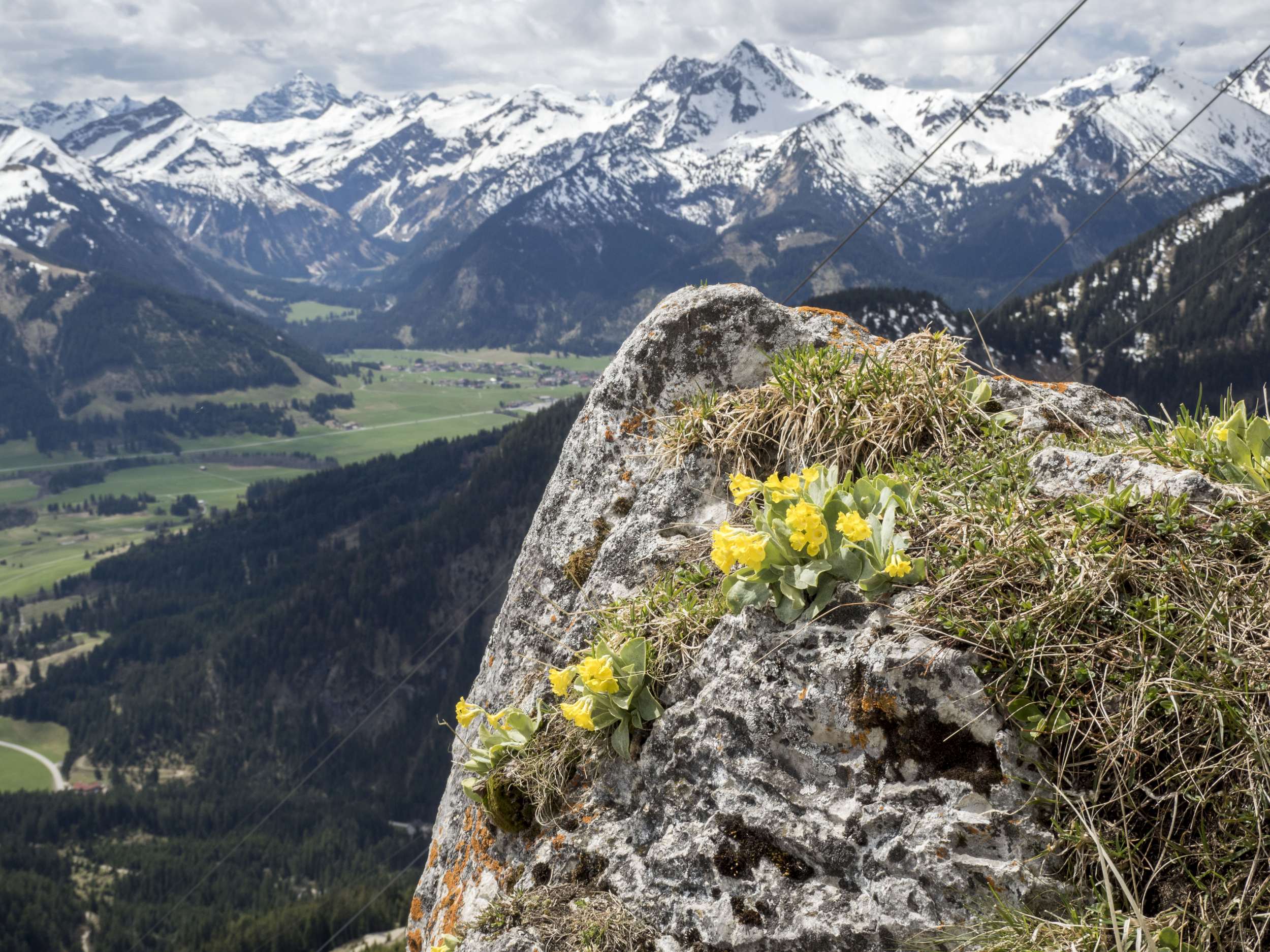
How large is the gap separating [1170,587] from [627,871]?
8.96 feet

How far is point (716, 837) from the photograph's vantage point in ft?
13.4

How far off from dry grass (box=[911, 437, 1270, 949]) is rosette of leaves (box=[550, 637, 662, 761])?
56.6 inches

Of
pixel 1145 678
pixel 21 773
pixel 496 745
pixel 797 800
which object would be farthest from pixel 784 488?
pixel 21 773

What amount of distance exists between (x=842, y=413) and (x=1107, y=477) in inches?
64.0

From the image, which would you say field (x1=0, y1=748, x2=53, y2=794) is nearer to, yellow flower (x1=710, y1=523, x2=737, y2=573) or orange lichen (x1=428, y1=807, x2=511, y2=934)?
orange lichen (x1=428, y1=807, x2=511, y2=934)

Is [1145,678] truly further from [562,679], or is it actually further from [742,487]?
[562,679]

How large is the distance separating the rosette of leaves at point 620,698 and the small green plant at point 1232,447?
9.12ft

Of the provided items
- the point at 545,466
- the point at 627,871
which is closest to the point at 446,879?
the point at 627,871

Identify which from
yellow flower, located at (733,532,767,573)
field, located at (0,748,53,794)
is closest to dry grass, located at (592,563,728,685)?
yellow flower, located at (733,532,767,573)

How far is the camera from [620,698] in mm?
4418

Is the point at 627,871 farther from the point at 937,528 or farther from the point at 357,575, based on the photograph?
the point at 357,575

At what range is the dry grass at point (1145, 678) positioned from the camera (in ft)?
9.95

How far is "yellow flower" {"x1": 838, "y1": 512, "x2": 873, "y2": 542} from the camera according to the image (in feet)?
12.2

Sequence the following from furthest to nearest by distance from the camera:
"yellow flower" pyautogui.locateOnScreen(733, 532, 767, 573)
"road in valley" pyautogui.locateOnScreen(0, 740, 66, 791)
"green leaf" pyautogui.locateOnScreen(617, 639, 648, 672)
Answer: "road in valley" pyautogui.locateOnScreen(0, 740, 66, 791), "green leaf" pyautogui.locateOnScreen(617, 639, 648, 672), "yellow flower" pyautogui.locateOnScreen(733, 532, 767, 573)
